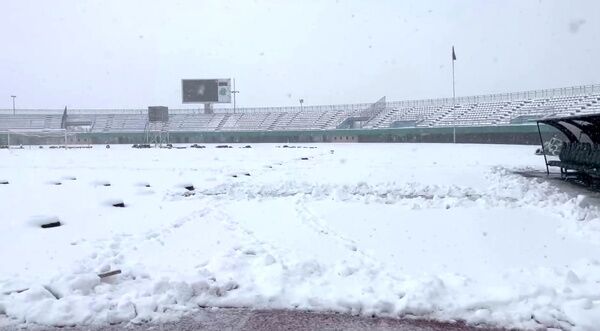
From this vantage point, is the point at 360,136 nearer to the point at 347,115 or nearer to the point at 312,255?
the point at 347,115

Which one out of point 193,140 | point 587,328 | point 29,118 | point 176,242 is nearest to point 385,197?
point 176,242

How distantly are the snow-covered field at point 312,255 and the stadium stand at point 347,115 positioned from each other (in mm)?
49654

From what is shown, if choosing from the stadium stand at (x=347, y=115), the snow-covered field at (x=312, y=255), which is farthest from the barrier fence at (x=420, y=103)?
the snow-covered field at (x=312, y=255)

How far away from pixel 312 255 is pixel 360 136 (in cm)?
6591

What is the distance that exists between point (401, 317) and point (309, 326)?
87cm

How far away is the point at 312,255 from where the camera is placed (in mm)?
6844

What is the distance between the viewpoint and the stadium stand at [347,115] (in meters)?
58.2

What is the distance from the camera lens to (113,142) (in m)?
83.0

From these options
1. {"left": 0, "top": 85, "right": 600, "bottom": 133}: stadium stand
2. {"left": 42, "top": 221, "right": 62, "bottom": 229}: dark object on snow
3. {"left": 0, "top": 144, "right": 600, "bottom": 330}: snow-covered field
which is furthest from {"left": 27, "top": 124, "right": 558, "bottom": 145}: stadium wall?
{"left": 42, "top": 221, "right": 62, "bottom": 229}: dark object on snow

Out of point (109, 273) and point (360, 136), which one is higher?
point (360, 136)

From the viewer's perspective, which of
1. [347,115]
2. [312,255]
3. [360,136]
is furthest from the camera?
[347,115]

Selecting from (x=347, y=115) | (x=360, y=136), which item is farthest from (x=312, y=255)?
(x=347, y=115)

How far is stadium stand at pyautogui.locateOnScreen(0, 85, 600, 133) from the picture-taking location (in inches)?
2292

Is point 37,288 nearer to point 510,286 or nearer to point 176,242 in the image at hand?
point 176,242
